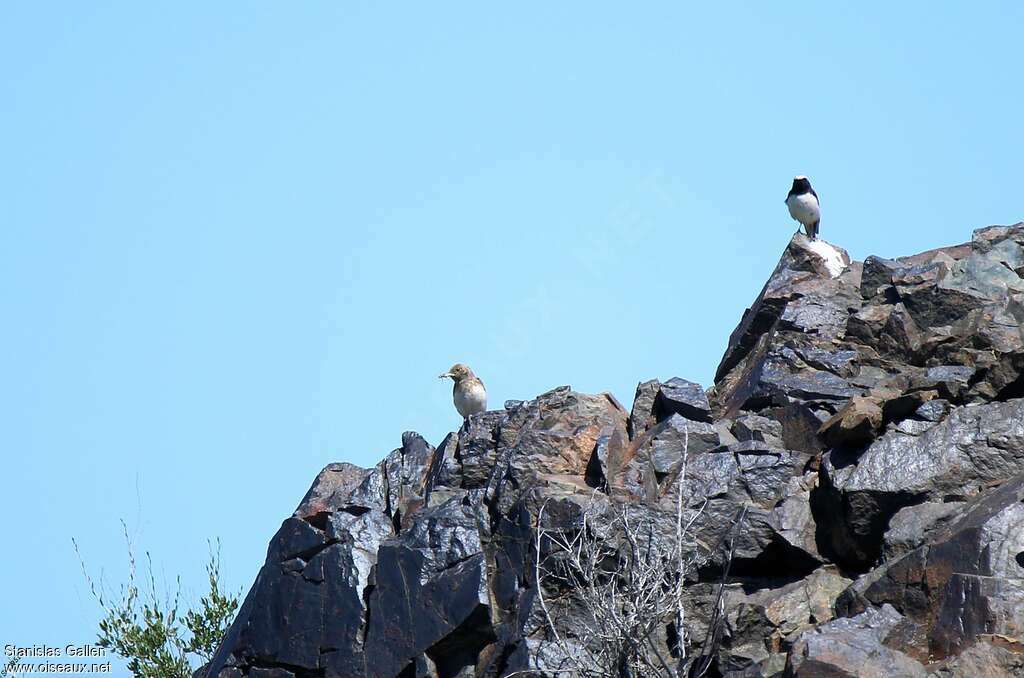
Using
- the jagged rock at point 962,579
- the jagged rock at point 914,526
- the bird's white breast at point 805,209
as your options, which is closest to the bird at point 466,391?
the bird's white breast at point 805,209

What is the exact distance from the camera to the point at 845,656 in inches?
631

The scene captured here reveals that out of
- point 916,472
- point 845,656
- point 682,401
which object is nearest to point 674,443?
point 682,401

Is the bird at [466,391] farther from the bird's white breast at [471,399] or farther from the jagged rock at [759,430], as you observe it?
the jagged rock at [759,430]

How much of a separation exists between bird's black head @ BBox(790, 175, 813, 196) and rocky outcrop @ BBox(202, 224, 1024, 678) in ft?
14.2

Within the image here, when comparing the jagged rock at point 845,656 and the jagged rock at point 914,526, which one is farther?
the jagged rock at point 914,526

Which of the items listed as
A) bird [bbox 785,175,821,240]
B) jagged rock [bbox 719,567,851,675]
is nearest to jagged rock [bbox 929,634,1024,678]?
jagged rock [bbox 719,567,851,675]

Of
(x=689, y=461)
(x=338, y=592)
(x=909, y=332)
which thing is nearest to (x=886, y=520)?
(x=689, y=461)

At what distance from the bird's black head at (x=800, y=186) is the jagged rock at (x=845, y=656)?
1598cm

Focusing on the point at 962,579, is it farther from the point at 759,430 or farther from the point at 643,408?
the point at 643,408

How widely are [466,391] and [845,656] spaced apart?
42.0ft

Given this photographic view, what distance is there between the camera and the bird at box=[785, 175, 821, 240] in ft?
101

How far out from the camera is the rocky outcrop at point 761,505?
17734mm

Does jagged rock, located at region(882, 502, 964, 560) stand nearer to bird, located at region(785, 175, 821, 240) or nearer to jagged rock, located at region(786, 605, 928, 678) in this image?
jagged rock, located at region(786, 605, 928, 678)

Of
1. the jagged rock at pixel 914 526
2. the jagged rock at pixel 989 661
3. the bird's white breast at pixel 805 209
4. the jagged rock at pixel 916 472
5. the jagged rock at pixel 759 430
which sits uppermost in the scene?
the bird's white breast at pixel 805 209
